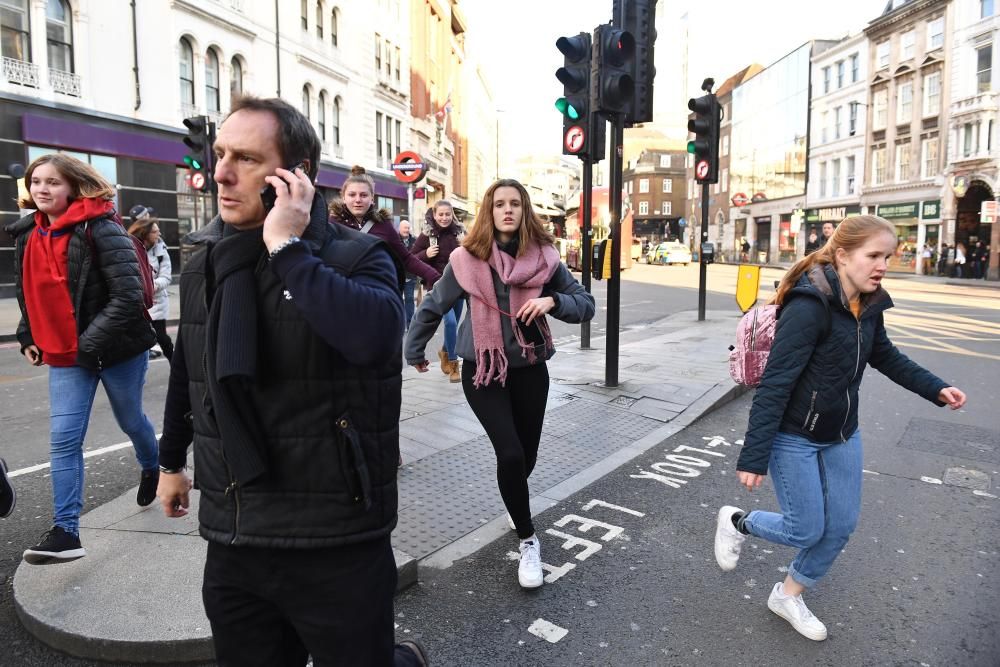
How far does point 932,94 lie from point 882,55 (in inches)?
209

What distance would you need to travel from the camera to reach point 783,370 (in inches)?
111

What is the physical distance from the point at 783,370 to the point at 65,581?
309 centimetres

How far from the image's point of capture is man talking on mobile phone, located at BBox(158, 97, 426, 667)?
63.1 inches

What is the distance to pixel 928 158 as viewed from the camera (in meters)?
36.4

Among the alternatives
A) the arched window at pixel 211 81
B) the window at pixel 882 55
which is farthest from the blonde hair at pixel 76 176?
the window at pixel 882 55

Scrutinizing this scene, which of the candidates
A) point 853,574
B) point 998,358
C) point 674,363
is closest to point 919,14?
point 998,358

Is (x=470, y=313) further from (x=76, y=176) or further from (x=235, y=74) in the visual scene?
(x=235, y=74)

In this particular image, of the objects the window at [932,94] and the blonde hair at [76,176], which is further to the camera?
the window at [932,94]

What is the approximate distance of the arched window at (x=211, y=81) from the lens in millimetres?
23891

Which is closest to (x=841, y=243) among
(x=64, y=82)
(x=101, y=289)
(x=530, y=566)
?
(x=530, y=566)

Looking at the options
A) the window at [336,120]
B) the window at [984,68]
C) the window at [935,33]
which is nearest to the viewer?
the window at [336,120]

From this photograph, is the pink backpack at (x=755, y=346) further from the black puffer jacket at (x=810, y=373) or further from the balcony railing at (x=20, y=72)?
the balcony railing at (x=20, y=72)

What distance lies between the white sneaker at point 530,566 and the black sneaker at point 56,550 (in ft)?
6.55

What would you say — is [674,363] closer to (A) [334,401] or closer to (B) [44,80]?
(A) [334,401]
